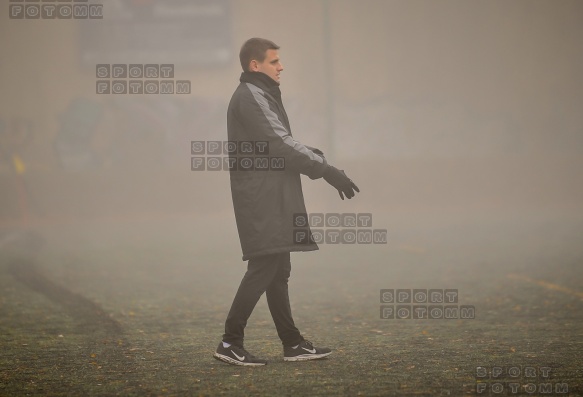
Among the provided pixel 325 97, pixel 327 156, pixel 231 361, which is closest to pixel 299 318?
pixel 231 361

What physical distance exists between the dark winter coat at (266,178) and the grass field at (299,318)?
772mm

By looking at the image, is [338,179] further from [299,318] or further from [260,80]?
[299,318]

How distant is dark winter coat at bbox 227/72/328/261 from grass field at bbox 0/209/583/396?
2.53 feet

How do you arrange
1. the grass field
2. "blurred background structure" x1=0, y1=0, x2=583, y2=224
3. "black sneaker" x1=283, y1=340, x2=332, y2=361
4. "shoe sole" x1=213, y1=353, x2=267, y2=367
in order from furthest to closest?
"blurred background structure" x1=0, y1=0, x2=583, y2=224 < "black sneaker" x1=283, y1=340, x2=332, y2=361 < "shoe sole" x1=213, y1=353, x2=267, y2=367 < the grass field

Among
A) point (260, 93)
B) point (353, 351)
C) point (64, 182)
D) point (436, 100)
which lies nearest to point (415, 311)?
point (353, 351)

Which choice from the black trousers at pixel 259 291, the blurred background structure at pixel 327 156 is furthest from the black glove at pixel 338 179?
the blurred background structure at pixel 327 156

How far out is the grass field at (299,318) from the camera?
631 centimetres

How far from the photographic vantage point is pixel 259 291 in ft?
22.0

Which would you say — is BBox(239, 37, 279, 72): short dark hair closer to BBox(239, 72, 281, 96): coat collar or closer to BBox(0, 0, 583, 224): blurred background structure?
BBox(239, 72, 281, 96): coat collar

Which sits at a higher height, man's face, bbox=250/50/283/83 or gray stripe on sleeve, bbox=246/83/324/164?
man's face, bbox=250/50/283/83

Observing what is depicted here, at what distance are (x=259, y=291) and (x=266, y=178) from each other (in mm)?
676

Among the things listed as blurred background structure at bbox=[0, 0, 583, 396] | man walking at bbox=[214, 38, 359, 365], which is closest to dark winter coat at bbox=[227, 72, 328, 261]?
man walking at bbox=[214, 38, 359, 365]

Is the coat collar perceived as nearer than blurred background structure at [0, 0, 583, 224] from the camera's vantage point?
Yes

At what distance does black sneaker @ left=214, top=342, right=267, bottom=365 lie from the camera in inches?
263
